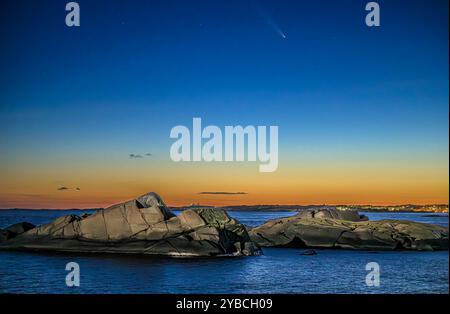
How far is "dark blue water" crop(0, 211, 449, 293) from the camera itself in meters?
22.2

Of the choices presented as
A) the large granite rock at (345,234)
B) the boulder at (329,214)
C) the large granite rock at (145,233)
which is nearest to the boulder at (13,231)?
the large granite rock at (145,233)

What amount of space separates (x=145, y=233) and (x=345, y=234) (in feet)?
46.6

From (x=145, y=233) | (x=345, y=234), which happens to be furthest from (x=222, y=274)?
(x=345, y=234)

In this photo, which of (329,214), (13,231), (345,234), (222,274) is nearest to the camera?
(222,274)

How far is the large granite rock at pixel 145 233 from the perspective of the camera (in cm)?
3070

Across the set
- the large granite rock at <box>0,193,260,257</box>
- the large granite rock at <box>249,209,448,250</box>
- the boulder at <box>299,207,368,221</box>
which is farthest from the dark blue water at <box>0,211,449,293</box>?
the boulder at <box>299,207,368,221</box>

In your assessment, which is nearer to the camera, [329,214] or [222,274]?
[222,274]

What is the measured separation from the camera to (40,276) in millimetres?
24562

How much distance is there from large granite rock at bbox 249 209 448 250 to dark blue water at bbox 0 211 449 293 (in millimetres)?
4755

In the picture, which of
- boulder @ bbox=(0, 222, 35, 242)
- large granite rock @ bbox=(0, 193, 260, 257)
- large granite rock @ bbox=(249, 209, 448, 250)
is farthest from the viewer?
large granite rock @ bbox=(249, 209, 448, 250)

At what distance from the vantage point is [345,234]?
3847 centimetres

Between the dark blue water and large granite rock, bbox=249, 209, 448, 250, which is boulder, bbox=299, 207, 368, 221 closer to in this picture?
large granite rock, bbox=249, 209, 448, 250

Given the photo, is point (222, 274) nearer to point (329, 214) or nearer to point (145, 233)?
point (145, 233)
